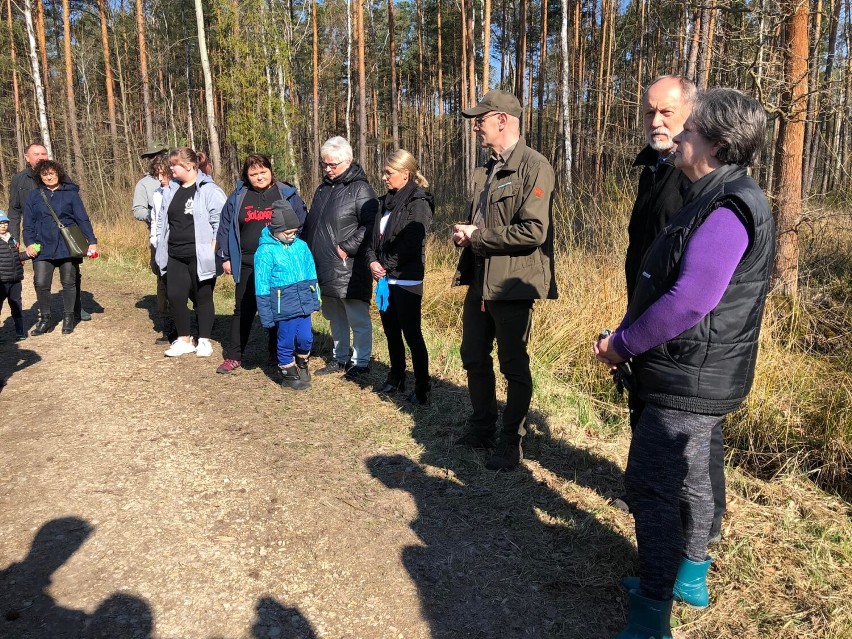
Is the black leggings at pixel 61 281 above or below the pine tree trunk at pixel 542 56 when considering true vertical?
below

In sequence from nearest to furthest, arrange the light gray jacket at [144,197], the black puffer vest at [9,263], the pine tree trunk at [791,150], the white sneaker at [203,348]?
the pine tree trunk at [791,150] → the black puffer vest at [9,263] → the white sneaker at [203,348] → the light gray jacket at [144,197]

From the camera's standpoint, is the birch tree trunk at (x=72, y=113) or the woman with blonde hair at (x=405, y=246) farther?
the birch tree trunk at (x=72, y=113)

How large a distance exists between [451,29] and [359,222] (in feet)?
89.0

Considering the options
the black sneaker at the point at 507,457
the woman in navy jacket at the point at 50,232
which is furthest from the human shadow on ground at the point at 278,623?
the woman in navy jacket at the point at 50,232

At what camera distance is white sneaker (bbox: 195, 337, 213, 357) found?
5.96 m

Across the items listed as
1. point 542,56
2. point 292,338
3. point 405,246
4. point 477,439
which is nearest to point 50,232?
point 292,338

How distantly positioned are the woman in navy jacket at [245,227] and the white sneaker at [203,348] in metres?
0.47

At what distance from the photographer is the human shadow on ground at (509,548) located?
249 centimetres

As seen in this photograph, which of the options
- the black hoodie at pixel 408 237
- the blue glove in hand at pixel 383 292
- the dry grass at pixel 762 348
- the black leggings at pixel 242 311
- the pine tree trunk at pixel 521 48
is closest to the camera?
the dry grass at pixel 762 348

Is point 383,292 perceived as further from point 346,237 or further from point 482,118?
point 482,118

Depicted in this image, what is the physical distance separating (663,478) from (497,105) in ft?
7.12

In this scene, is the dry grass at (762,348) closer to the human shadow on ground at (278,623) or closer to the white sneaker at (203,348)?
the white sneaker at (203,348)

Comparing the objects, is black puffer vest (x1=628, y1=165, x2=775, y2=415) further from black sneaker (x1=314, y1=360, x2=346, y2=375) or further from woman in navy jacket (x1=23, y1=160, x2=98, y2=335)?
woman in navy jacket (x1=23, y1=160, x2=98, y2=335)

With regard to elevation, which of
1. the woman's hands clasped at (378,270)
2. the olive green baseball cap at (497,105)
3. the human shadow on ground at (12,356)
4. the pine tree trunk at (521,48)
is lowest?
the human shadow on ground at (12,356)
